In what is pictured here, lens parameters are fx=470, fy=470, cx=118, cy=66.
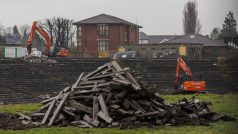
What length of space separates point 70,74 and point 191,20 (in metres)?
53.6

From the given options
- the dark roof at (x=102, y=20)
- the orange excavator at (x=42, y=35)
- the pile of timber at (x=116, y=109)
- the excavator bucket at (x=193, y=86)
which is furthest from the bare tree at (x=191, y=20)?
the pile of timber at (x=116, y=109)

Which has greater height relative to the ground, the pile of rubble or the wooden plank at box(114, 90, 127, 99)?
the pile of rubble

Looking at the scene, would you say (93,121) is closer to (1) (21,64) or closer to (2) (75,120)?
(2) (75,120)

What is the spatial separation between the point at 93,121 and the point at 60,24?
77565 mm

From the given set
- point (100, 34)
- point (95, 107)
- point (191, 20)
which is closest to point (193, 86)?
point (95, 107)

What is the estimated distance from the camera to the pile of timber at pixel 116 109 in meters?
15.8

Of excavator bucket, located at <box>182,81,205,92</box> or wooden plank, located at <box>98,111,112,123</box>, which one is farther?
excavator bucket, located at <box>182,81,205,92</box>

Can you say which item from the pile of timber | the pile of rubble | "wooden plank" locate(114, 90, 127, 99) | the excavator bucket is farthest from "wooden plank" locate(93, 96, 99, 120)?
the pile of rubble

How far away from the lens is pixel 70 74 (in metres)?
45.5

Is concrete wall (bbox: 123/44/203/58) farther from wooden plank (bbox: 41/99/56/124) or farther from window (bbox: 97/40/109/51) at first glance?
wooden plank (bbox: 41/99/56/124)

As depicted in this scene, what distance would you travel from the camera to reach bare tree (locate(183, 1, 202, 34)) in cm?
8981

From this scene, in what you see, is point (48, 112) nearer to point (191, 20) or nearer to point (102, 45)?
point (102, 45)

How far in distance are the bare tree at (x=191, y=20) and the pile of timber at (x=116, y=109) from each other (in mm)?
71579

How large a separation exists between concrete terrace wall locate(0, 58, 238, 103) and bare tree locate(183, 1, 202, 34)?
40748 millimetres
